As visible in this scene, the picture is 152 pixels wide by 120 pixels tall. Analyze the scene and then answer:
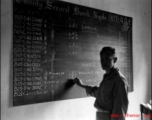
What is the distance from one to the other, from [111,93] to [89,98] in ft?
3.15

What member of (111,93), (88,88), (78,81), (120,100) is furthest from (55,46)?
(120,100)

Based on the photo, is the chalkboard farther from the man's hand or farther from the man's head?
the man's head

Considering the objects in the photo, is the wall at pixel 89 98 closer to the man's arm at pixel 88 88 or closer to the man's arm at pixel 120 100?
the man's arm at pixel 88 88

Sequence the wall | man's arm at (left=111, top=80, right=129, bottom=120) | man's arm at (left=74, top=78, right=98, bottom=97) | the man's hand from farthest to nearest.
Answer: the man's hand < man's arm at (left=74, top=78, right=98, bottom=97) < the wall < man's arm at (left=111, top=80, right=129, bottom=120)

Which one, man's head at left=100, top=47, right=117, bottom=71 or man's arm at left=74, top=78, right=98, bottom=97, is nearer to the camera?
man's head at left=100, top=47, right=117, bottom=71

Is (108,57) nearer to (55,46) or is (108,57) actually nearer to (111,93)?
(111,93)

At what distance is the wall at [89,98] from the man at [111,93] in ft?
2.09

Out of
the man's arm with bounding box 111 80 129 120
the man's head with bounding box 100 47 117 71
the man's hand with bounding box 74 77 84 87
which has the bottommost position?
the man's arm with bounding box 111 80 129 120

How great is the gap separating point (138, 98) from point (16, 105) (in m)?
2.52

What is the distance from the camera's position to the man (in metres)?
2.23

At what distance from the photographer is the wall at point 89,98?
2.40 meters

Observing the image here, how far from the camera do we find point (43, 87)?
268cm

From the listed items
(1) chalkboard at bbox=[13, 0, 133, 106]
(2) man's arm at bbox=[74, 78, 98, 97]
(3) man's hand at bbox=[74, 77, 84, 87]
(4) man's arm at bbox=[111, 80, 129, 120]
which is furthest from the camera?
(3) man's hand at bbox=[74, 77, 84, 87]

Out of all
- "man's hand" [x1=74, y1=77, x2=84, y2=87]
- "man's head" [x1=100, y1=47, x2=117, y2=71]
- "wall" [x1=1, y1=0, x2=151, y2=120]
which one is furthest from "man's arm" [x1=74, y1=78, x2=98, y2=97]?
"man's head" [x1=100, y1=47, x2=117, y2=71]
